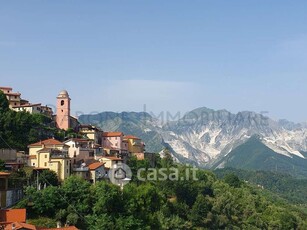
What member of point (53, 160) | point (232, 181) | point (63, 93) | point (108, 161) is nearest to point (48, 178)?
point (53, 160)

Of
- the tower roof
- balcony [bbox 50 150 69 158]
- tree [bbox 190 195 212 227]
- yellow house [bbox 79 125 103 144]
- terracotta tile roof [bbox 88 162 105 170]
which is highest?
the tower roof

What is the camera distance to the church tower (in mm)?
56625

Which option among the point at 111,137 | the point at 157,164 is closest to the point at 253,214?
the point at 157,164

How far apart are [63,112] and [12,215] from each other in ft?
88.0

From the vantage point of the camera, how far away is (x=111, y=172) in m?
45.8

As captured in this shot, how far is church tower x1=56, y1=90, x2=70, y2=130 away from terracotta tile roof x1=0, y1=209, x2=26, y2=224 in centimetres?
2559

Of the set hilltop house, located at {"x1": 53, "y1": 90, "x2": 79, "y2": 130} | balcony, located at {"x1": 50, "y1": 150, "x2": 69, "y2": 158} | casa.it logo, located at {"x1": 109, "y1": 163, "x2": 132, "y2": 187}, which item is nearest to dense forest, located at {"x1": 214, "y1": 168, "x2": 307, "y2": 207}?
hilltop house, located at {"x1": 53, "y1": 90, "x2": 79, "y2": 130}

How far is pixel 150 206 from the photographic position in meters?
41.3

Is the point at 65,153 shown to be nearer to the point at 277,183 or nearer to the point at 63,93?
the point at 63,93

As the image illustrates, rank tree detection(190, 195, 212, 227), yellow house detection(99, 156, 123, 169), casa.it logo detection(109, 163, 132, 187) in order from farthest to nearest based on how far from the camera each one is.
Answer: tree detection(190, 195, 212, 227), yellow house detection(99, 156, 123, 169), casa.it logo detection(109, 163, 132, 187)

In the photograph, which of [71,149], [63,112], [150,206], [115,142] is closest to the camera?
[150,206]

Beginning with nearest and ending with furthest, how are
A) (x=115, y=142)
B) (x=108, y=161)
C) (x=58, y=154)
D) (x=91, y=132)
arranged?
(x=58, y=154), (x=108, y=161), (x=91, y=132), (x=115, y=142)

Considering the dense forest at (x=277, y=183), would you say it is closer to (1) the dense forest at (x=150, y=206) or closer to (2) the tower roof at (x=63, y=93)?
(1) the dense forest at (x=150, y=206)

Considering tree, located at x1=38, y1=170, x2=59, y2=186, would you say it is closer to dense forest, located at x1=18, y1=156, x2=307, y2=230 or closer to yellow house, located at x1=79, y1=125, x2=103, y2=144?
dense forest, located at x1=18, y1=156, x2=307, y2=230
